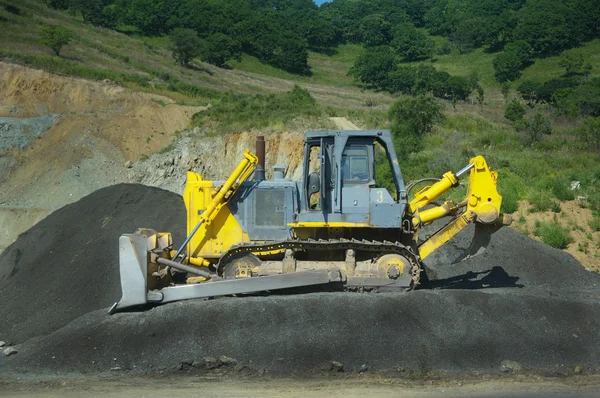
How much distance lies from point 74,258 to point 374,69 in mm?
63190

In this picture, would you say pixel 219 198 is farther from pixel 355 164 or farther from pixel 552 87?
pixel 552 87

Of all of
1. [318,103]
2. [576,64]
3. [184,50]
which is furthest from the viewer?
[576,64]

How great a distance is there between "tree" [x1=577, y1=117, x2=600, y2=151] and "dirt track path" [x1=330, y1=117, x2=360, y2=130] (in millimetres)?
9488

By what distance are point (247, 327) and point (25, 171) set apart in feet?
71.5

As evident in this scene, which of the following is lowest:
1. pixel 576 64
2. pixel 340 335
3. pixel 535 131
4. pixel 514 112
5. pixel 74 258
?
pixel 340 335

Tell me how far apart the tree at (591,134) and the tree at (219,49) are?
143 feet

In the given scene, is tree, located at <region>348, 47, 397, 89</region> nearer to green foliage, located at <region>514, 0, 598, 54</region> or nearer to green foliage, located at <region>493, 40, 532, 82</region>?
green foliage, located at <region>493, 40, 532, 82</region>

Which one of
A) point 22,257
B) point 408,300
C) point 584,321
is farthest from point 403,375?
point 22,257

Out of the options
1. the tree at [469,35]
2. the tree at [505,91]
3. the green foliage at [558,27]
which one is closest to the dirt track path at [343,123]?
the tree at [505,91]

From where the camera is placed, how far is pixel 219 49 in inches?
2810

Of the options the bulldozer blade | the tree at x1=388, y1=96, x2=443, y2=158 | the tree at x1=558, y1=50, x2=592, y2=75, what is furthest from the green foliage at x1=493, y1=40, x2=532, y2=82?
the bulldozer blade

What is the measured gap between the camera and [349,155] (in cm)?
1286

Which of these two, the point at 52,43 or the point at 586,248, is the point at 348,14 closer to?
the point at 52,43

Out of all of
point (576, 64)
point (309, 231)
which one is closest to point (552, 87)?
point (576, 64)
